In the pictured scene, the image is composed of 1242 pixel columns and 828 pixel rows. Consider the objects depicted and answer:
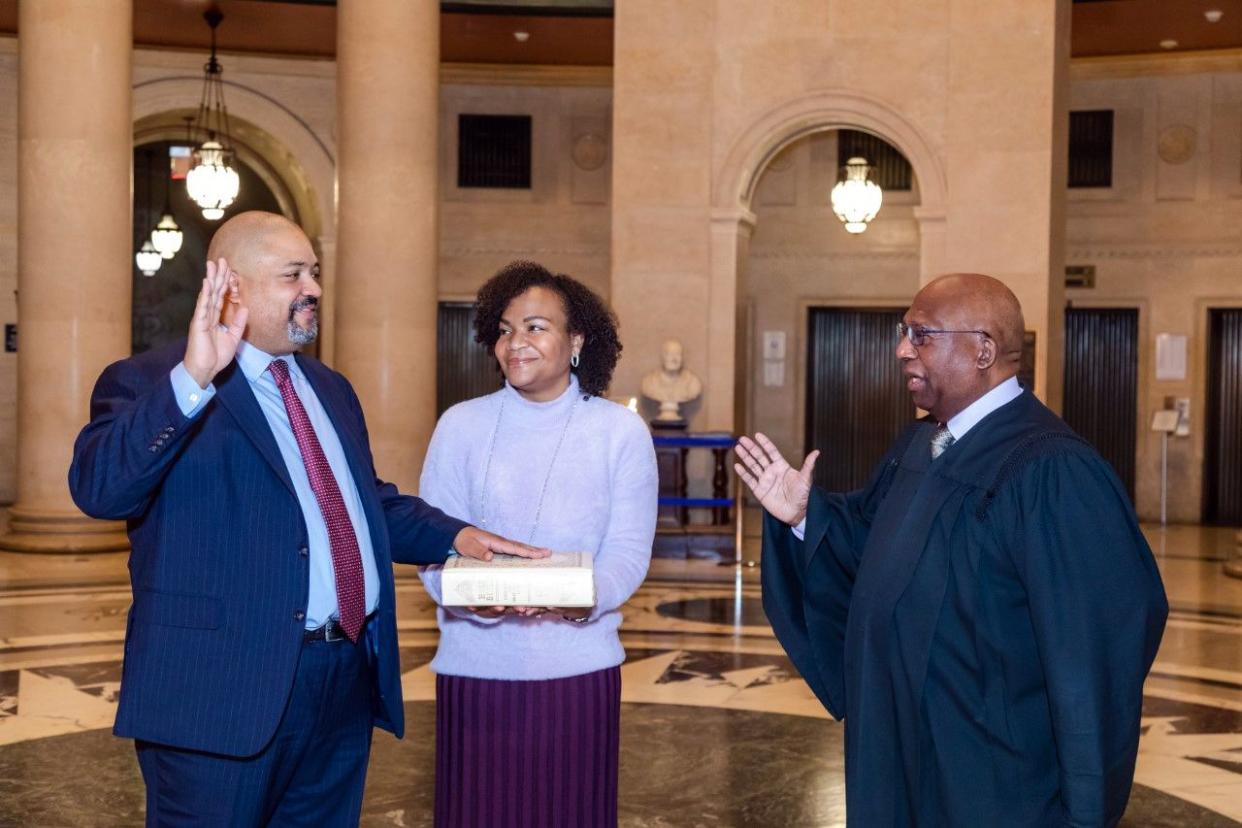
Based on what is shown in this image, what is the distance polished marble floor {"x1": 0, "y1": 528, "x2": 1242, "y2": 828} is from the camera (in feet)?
19.0

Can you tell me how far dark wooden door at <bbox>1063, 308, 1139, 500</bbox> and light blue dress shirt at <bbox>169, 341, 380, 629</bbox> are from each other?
16.2m

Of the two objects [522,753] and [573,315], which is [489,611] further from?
[573,315]

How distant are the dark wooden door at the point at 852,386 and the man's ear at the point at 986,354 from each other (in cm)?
1611

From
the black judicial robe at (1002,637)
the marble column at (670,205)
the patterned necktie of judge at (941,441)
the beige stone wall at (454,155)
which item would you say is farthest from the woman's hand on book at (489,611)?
the beige stone wall at (454,155)

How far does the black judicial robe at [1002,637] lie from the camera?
9.94 ft

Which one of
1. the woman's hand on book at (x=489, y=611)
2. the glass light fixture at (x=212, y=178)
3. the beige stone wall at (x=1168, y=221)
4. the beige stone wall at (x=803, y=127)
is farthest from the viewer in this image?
the beige stone wall at (x=1168, y=221)

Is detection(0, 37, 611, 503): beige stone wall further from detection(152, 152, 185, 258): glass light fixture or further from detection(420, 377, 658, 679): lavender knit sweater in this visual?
detection(420, 377, 658, 679): lavender knit sweater

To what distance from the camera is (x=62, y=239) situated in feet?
41.0

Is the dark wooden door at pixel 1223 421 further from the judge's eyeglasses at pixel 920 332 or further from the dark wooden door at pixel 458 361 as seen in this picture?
the judge's eyeglasses at pixel 920 332

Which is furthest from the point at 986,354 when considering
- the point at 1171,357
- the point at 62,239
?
the point at 1171,357

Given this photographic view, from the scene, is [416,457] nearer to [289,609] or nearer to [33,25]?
[33,25]

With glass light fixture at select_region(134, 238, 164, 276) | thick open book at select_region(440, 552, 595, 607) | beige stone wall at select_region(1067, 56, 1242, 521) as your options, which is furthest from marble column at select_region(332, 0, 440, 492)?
beige stone wall at select_region(1067, 56, 1242, 521)

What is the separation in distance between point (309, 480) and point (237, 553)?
26 centimetres

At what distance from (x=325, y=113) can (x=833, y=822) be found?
1513 cm
